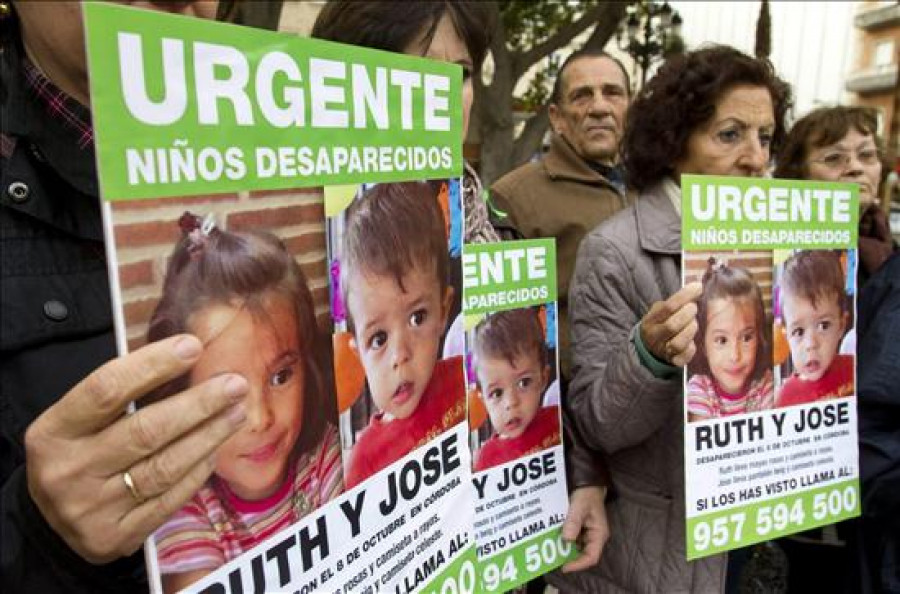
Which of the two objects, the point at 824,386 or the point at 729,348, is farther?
the point at 824,386

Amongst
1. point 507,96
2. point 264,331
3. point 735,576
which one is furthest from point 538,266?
point 507,96

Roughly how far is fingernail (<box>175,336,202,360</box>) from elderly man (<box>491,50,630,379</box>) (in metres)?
2.04

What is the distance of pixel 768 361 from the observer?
1.44 m

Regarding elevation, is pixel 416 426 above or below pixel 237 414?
below

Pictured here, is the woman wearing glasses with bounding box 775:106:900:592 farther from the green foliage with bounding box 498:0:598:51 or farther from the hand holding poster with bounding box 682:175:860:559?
the green foliage with bounding box 498:0:598:51

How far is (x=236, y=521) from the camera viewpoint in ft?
2.47

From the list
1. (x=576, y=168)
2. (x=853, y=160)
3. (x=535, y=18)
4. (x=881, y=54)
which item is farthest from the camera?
(x=881, y=54)

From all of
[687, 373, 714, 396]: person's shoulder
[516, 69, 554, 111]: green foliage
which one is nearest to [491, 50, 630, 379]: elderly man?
[687, 373, 714, 396]: person's shoulder

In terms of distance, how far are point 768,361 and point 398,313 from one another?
0.89 metres

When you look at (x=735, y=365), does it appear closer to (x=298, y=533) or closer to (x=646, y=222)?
(x=646, y=222)

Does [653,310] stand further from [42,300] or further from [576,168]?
[576,168]

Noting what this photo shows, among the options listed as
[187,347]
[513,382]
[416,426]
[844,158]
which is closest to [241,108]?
[187,347]

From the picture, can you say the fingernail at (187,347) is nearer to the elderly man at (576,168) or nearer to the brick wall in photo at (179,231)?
the brick wall in photo at (179,231)

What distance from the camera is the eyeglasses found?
7.72 feet
